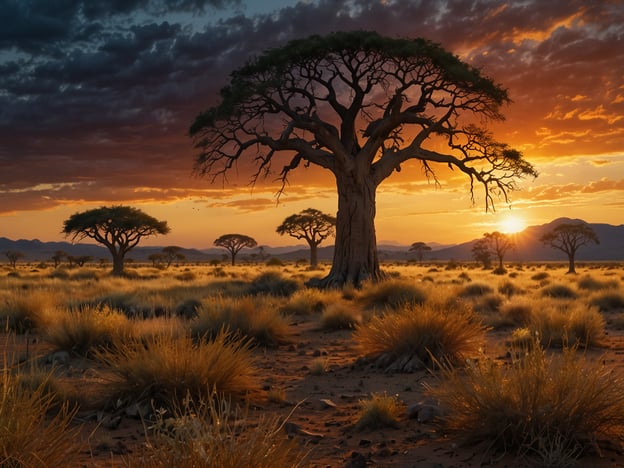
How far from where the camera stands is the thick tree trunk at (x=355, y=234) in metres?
22.7

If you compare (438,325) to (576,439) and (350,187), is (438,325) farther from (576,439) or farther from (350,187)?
(350,187)

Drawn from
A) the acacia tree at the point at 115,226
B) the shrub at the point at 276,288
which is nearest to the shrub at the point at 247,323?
the shrub at the point at 276,288

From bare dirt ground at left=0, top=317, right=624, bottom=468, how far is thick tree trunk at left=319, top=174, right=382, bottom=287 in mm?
11839

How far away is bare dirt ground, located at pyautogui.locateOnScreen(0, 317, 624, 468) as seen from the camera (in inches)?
184

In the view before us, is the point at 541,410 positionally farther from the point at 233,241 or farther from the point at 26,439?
the point at 233,241

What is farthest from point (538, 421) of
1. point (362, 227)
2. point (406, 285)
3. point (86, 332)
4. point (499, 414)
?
point (362, 227)

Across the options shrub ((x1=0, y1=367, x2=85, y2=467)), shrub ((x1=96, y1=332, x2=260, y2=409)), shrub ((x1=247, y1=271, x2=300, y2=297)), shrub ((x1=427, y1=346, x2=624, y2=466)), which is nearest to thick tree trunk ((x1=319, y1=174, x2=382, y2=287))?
shrub ((x1=247, y1=271, x2=300, y2=297))

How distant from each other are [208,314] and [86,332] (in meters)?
2.36

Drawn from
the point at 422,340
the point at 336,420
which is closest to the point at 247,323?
the point at 422,340

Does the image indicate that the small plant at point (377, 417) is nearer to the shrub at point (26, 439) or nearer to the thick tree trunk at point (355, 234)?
the shrub at point (26, 439)

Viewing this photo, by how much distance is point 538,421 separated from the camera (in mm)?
4586

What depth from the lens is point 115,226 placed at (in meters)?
45.9

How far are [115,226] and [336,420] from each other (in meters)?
43.0

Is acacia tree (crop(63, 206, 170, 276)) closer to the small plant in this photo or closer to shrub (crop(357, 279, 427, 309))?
shrub (crop(357, 279, 427, 309))
